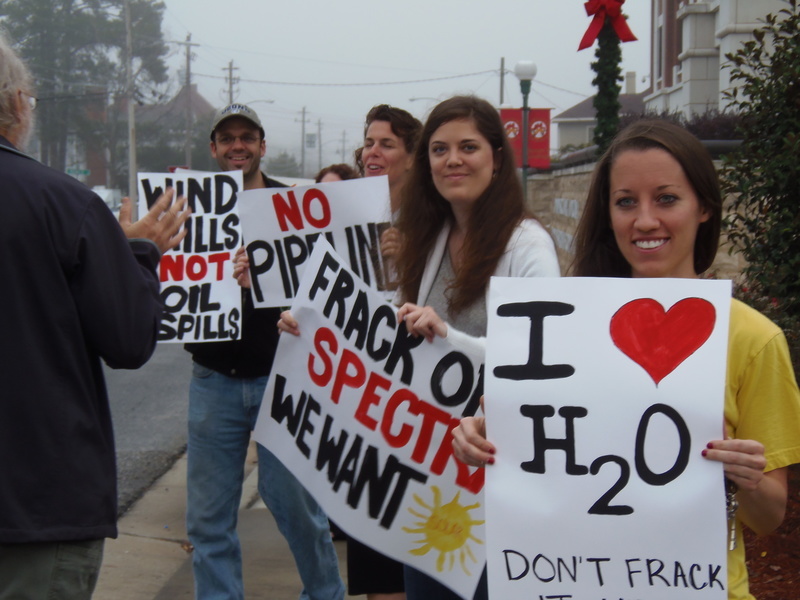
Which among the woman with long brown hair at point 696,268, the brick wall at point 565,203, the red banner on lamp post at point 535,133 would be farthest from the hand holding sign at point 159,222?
the red banner on lamp post at point 535,133

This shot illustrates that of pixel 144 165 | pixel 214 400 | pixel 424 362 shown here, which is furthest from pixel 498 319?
pixel 144 165

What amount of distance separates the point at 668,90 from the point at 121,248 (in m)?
21.0

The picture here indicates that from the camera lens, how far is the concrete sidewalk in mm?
4707

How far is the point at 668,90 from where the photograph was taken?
21750 millimetres

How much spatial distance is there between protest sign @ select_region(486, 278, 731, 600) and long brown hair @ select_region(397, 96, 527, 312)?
0.85m

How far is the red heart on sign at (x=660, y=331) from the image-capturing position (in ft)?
6.29

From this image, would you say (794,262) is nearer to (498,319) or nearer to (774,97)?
(774,97)

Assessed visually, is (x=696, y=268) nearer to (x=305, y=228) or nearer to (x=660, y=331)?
(x=660, y=331)

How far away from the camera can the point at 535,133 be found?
2203 centimetres

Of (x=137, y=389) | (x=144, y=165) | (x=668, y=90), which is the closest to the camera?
(x=137, y=389)

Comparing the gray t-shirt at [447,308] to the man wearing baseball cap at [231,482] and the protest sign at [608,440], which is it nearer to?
the protest sign at [608,440]

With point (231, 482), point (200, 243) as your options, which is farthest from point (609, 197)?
point (200, 243)

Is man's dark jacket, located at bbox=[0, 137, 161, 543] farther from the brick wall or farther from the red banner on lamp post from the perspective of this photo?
the red banner on lamp post

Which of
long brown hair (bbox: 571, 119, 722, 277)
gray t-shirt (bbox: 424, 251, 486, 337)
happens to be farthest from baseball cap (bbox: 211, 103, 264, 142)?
long brown hair (bbox: 571, 119, 722, 277)
